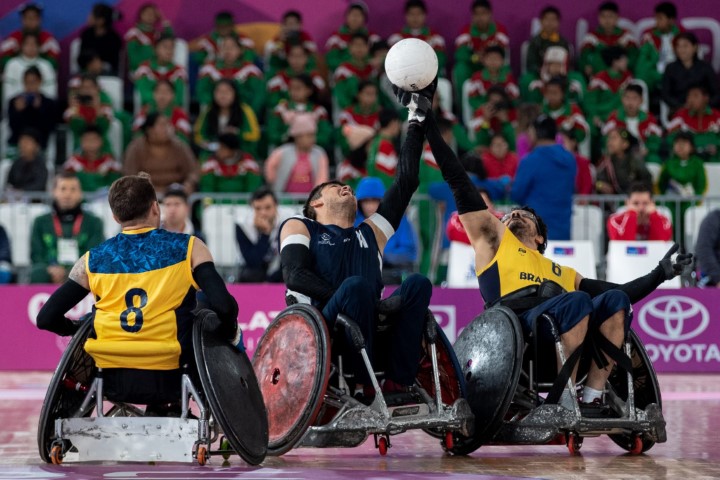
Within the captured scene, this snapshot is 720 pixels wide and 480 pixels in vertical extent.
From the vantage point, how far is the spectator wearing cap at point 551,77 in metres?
17.5

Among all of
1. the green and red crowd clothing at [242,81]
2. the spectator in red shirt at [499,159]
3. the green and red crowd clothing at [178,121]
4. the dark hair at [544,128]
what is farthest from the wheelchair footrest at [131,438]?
the green and red crowd clothing at [242,81]

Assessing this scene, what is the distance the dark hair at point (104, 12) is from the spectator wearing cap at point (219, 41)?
117 centimetres

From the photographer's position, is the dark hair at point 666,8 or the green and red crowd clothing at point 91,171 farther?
the dark hair at point 666,8

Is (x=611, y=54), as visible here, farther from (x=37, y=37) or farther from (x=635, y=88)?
(x=37, y=37)

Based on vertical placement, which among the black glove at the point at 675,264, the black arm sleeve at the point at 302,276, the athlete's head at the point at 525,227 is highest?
the athlete's head at the point at 525,227

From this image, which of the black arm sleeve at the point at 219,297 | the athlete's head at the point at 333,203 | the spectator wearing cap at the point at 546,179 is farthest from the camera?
the spectator wearing cap at the point at 546,179

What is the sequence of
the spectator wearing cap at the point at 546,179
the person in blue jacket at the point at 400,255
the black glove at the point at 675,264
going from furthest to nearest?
1. the person in blue jacket at the point at 400,255
2. the spectator wearing cap at the point at 546,179
3. the black glove at the point at 675,264

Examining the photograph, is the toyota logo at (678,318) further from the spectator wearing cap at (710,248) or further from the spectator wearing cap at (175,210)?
the spectator wearing cap at (175,210)

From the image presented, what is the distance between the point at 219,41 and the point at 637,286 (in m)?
10.7

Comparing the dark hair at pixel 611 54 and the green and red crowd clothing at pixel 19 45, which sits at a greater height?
the dark hair at pixel 611 54

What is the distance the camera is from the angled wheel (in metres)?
6.71

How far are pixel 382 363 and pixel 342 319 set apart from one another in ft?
1.45

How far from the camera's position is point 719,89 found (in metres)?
18.5

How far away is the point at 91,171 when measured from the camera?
15.8 metres
